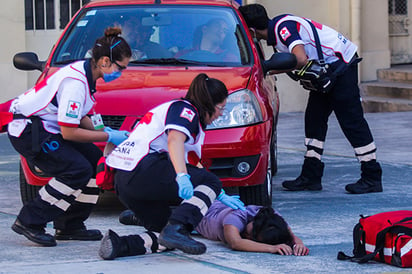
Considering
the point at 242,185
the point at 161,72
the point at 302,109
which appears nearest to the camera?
the point at 242,185

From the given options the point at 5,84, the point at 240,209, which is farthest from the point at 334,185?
the point at 5,84

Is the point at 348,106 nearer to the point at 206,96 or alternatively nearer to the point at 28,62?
the point at 28,62

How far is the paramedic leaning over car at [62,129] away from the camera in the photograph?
18.7 ft

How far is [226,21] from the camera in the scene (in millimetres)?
7980

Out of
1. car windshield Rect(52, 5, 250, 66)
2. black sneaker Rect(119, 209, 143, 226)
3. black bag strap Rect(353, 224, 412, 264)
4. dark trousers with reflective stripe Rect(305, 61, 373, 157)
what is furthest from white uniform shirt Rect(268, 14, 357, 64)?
black bag strap Rect(353, 224, 412, 264)

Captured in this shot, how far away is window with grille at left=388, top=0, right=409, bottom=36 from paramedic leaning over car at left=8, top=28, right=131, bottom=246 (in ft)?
36.0

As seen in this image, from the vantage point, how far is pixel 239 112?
6910mm

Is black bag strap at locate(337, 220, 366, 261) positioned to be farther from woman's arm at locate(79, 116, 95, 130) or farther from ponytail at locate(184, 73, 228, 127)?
woman's arm at locate(79, 116, 95, 130)

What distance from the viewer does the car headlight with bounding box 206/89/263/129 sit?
22.5 feet

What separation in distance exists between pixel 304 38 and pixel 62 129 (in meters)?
2.81

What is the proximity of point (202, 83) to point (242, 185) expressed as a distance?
58.3 inches

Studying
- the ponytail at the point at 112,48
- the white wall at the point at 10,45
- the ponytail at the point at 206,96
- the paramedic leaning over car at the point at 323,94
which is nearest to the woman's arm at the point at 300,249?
the ponytail at the point at 206,96

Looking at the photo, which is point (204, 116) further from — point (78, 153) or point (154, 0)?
point (154, 0)

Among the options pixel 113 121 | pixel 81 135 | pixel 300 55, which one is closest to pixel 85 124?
pixel 81 135
